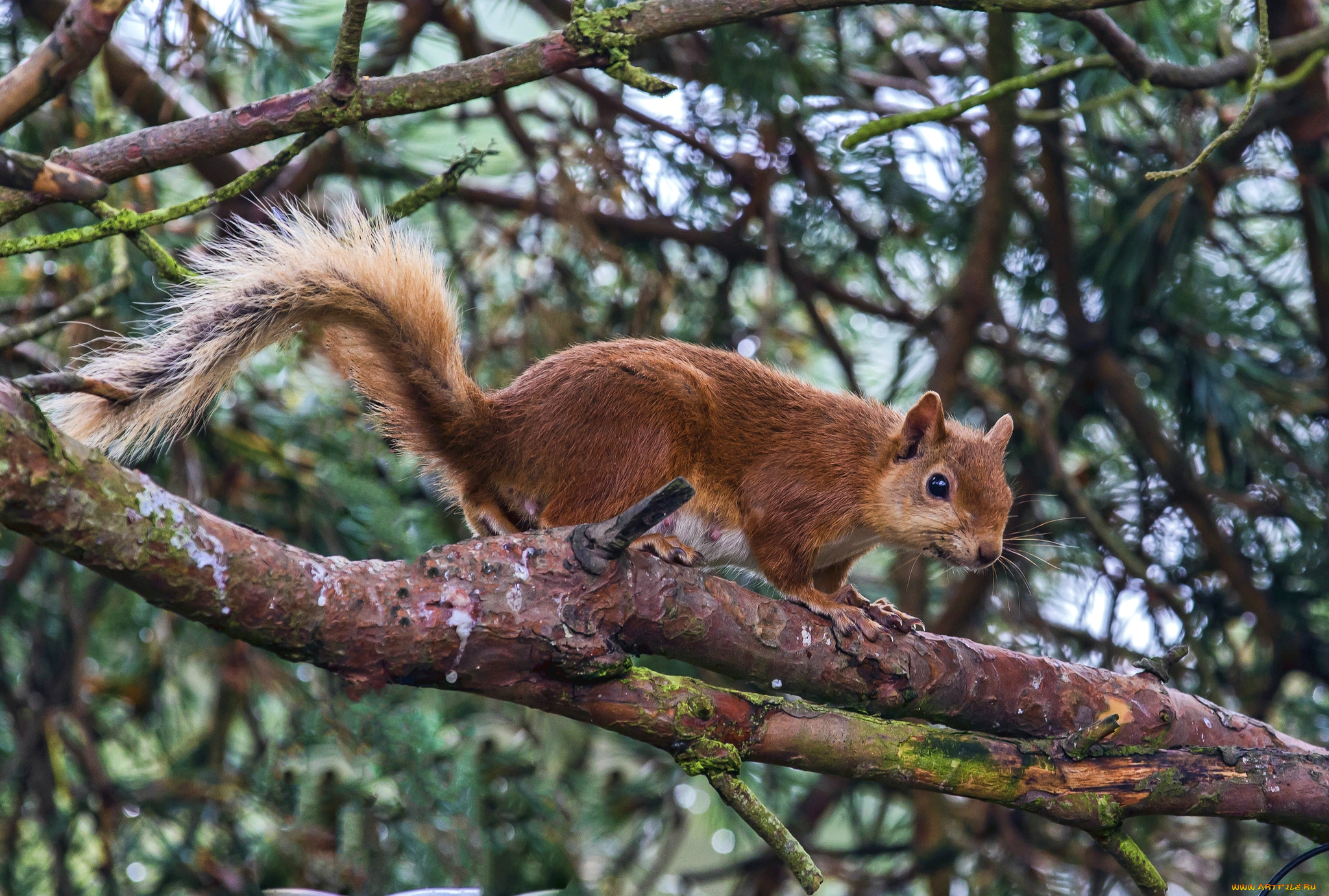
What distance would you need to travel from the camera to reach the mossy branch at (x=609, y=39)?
134cm

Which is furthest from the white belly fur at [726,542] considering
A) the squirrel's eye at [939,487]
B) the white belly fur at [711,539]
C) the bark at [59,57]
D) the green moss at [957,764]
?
the bark at [59,57]

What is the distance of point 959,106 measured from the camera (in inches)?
69.5

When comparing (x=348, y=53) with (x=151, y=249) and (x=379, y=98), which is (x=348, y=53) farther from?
(x=151, y=249)

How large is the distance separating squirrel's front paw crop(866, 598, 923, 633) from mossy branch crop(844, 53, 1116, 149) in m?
0.73

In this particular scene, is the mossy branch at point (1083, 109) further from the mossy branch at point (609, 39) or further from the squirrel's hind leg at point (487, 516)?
the squirrel's hind leg at point (487, 516)

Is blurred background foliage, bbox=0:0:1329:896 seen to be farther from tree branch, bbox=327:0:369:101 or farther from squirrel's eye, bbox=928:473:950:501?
tree branch, bbox=327:0:369:101

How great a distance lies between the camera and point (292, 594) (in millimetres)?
1069

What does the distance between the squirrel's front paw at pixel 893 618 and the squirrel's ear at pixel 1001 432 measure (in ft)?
1.45

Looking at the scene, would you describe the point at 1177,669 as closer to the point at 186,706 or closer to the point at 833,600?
the point at 833,600

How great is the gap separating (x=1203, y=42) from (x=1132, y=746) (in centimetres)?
202

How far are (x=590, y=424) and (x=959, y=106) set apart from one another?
0.76 metres

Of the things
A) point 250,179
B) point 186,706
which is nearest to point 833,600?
point 250,179

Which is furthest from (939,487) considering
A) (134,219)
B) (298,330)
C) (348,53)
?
(134,219)

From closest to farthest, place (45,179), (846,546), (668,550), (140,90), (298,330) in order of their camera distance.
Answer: (45,179)
(298,330)
(668,550)
(846,546)
(140,90)
